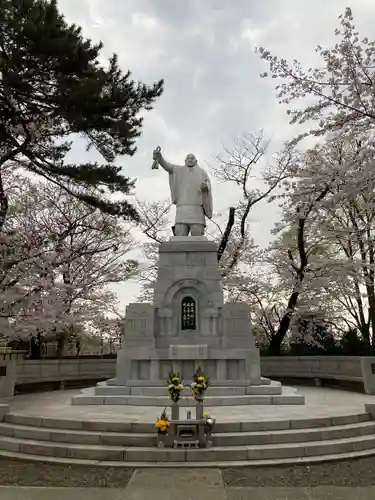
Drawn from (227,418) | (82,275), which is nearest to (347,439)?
(227,418)

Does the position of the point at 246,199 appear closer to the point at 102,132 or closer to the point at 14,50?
the point at 102,132

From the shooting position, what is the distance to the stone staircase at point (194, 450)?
7.02m

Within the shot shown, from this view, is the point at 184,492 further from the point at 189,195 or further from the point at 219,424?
the point at 189,195

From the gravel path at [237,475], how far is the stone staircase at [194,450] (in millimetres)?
160

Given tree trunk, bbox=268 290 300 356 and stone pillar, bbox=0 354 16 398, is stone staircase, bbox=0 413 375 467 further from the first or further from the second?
tree trunk, bbox=268 290 300 356

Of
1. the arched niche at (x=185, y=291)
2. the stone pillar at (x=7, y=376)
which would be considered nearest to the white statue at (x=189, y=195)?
the arched niche at (x=185, y=291)

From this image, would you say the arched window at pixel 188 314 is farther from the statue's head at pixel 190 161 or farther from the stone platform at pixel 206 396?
the statue's head at pixel 190 161

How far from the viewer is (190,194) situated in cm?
1457

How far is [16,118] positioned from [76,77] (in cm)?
195

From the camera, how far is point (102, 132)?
1248 centimetres

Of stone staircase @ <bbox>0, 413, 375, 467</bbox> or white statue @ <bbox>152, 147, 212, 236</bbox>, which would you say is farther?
white statue @ <bbox>152, 147, 212, 236</bbox>

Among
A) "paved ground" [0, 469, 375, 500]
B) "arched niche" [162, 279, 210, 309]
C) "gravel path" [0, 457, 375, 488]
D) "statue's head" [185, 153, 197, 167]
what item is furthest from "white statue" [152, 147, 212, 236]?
"paved ground" [0, 469, 375, 500]

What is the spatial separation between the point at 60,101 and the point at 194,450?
29.4ft

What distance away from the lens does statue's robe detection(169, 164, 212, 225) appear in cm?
1454
